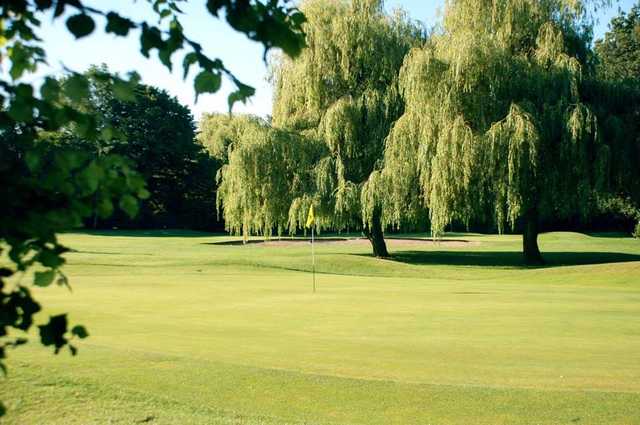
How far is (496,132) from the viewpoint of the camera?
24766 mm

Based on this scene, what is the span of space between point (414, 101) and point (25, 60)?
24.4 m

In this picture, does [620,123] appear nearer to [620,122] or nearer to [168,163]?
[620,122]

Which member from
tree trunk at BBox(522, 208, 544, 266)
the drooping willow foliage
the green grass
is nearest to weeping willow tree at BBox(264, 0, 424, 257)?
the drooping willow foliage

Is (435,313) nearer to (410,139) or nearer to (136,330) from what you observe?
(136,330)

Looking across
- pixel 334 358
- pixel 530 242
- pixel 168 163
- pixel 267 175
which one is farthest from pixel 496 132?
pixel 168 163

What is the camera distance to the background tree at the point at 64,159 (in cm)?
208

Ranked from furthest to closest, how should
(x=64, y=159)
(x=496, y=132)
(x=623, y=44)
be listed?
(x=623, y=44) → (x=496, y=132) → (x=64, y=159)

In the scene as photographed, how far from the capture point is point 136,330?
10727 mm

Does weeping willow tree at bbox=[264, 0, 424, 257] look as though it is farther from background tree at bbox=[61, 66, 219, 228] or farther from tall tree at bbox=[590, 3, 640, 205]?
background tree at bbox=[61, 66, 219, 228]

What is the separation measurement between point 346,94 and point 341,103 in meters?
1.25

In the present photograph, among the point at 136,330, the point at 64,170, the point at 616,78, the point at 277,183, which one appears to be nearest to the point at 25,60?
the point at 64,170

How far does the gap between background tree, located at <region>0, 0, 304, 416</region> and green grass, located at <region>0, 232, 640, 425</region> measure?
3.73 meters

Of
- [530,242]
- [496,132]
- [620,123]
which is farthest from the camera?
[530,242]

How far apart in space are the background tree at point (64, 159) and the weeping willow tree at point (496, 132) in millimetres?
23129
